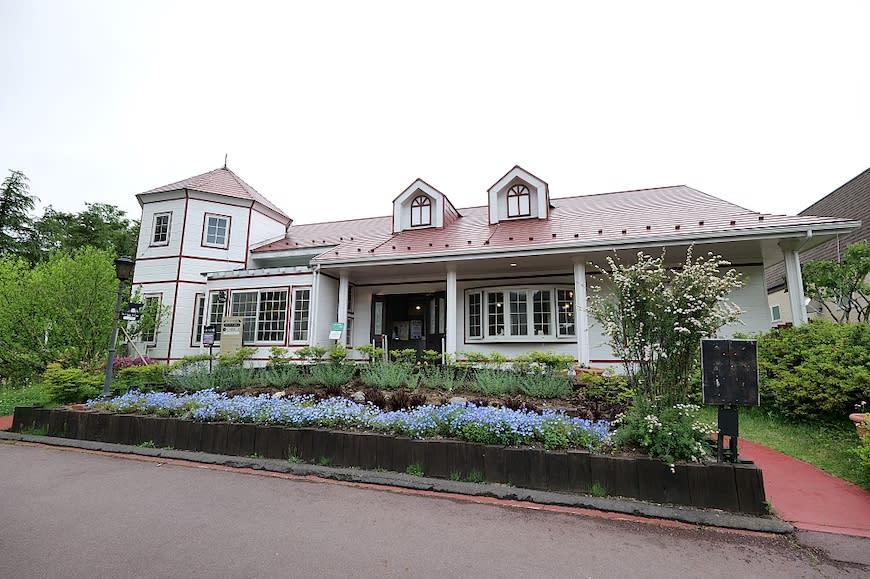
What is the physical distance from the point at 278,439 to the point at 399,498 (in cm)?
214

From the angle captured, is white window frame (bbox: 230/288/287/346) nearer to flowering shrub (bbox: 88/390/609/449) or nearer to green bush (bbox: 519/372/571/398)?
flowering shrub (bbox: 88/390/609/449)

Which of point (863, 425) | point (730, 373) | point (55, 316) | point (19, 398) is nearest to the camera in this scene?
point (730, 373)

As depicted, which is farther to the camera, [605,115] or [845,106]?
[845,106]

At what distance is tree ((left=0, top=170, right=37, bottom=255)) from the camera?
22.2 metres

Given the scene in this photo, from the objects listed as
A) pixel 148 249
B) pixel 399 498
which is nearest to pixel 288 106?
pixel 148 249

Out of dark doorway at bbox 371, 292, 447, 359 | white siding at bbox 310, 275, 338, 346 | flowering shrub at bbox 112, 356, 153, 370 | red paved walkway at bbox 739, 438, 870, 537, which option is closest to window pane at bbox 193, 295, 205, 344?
flowering shrub at bbox 112, 356, 153, 370

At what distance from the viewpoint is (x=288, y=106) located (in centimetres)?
1159

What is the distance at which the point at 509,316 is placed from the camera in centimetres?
1079

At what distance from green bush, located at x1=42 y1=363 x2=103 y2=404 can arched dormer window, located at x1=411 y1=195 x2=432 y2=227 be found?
8.97 meters

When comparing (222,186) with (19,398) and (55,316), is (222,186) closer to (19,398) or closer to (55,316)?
(55,316)

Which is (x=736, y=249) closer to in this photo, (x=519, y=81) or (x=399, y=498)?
(x=519, y=81)

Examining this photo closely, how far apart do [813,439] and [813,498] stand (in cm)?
209

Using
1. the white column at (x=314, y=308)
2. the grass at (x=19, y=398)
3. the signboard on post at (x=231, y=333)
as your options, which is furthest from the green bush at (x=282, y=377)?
the grass at (x=19, y=398)

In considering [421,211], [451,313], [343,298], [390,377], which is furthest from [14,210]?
[390,377]
